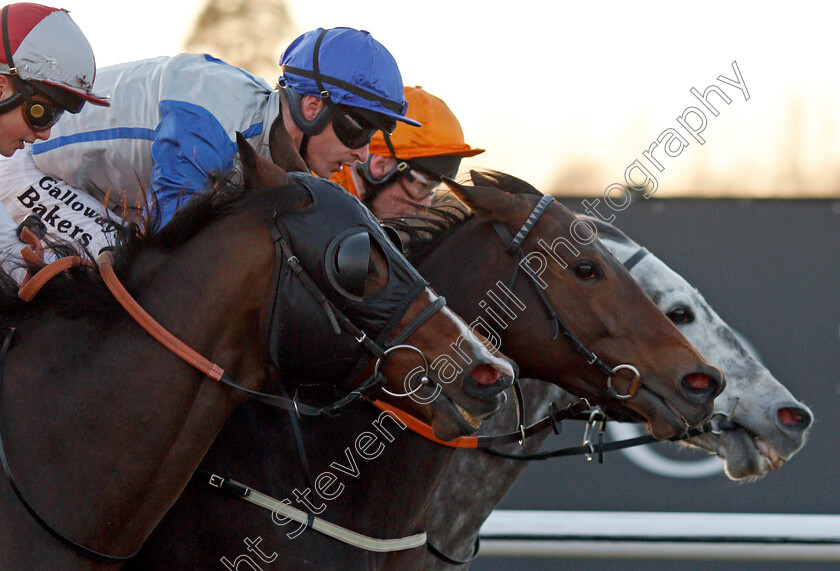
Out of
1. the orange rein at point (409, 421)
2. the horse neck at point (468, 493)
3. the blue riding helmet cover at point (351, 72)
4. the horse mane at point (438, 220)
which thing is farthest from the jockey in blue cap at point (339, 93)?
the horse neck at point (468, 493)

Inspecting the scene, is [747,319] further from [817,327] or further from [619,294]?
[619,294]

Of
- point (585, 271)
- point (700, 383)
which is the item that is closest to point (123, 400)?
point (585, 271)

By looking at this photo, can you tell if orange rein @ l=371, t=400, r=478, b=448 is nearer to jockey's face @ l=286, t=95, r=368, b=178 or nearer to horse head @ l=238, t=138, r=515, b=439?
horse head @ l=238, t=138, r=515, b=439

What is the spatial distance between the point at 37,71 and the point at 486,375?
120cm

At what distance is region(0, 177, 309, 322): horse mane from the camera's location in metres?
1.93

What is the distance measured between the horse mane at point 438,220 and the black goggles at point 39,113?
3.65 ft

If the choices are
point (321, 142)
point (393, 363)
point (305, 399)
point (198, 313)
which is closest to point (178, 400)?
point (198, 313)

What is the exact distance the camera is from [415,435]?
2.64 m

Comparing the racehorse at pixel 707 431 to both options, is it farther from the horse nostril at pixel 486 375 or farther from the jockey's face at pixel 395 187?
the horse nostril at pixel 486 375

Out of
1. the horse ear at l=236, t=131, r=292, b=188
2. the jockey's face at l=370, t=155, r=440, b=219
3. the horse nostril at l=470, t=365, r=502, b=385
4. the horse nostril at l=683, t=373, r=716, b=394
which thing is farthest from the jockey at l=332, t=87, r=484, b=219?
the horse nostril at l=470, t=365, r=502, b=385

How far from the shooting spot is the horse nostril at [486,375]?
2.01 m

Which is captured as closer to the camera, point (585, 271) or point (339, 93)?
point (339, 93)

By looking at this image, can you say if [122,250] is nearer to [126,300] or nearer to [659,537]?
[126,300]

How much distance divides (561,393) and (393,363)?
5.27 ft
